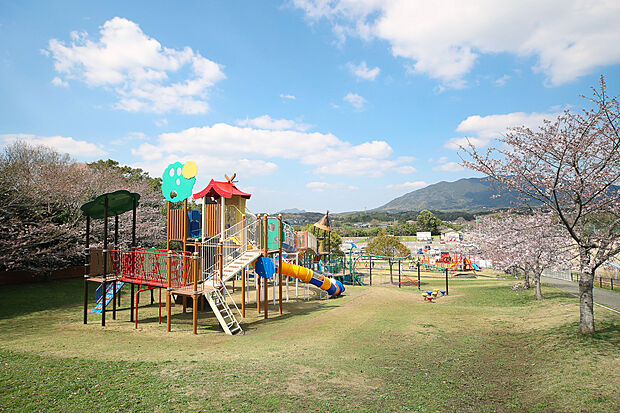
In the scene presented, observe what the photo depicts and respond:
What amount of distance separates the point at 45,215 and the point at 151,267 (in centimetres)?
1219

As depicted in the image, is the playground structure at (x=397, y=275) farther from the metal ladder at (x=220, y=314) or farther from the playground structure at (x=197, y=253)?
the metal ladder at (x=220, y=314)

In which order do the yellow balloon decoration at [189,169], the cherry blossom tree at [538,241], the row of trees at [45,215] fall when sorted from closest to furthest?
the cherry blossom tree at [538,241] < the yellow balloon decoration at [189,169] < the row of trees at [45,215]

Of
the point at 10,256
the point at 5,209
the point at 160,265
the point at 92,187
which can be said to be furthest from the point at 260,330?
the point at 92,187

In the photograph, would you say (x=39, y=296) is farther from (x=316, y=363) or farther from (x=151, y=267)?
(x=316, y=363)

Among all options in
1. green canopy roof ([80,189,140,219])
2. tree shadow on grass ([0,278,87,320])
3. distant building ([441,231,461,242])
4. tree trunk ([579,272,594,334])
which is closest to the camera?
tree trunk ([579,272,594,334])

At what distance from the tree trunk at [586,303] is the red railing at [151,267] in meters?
11.7

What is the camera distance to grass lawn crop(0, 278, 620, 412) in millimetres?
6328

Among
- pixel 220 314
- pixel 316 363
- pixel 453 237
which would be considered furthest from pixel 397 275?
pixel 453 237

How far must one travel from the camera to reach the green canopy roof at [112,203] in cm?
1354

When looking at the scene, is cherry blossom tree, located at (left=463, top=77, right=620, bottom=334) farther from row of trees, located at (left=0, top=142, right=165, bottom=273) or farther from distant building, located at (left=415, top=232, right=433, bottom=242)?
distant building, located at (left=415, top=232, right=433, bottom=242)

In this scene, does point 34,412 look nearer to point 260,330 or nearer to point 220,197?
point 260,330

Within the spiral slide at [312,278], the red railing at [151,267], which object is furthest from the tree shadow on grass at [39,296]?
the spiral slide at [312,278]

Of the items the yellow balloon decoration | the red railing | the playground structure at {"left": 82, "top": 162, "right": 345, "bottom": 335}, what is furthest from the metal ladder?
the yellow balloon decoration

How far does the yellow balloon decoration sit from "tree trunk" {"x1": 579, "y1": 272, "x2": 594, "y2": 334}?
39.4ft
